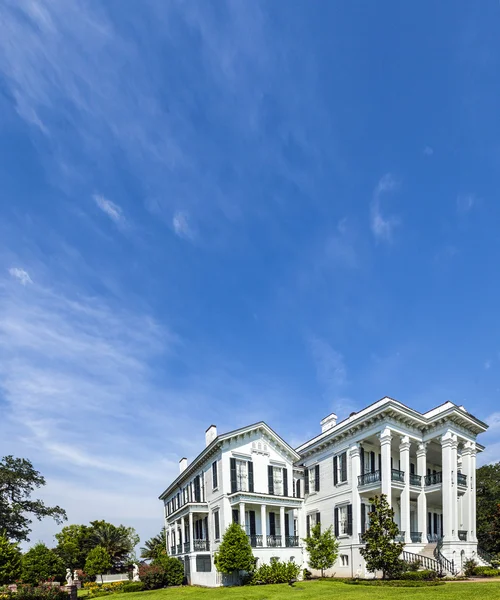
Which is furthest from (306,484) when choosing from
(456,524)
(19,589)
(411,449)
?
(19,589)

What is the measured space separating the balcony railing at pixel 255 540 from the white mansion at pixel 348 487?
65 millimetres

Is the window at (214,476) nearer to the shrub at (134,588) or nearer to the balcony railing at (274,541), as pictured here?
the balcony railing at (274,541)

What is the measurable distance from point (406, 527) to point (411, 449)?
6735 mm

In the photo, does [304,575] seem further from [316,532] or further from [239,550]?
[239,550]

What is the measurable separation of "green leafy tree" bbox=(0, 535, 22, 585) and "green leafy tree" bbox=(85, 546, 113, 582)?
17449 mm

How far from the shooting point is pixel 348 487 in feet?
105

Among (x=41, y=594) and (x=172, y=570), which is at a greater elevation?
(x=41, y=594)

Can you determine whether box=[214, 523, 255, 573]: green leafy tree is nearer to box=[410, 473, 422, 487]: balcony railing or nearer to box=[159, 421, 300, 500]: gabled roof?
box=[159, 421, 300, 500]: gabled roof

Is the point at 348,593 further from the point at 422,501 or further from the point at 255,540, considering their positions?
the point at 422,501

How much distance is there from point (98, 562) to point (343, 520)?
1305 inches

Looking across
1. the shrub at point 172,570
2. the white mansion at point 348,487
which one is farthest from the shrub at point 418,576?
the shrub at point 172,570

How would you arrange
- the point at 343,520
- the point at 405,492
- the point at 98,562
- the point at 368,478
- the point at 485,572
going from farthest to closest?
the point at 98,562 < the point at 343,520 < the point at 368,478 < the point at 405,492 < the point at 485,572

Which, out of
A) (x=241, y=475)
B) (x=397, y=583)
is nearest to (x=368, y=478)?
(x=397, y=583)

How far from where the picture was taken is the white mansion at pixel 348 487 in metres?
29.9
